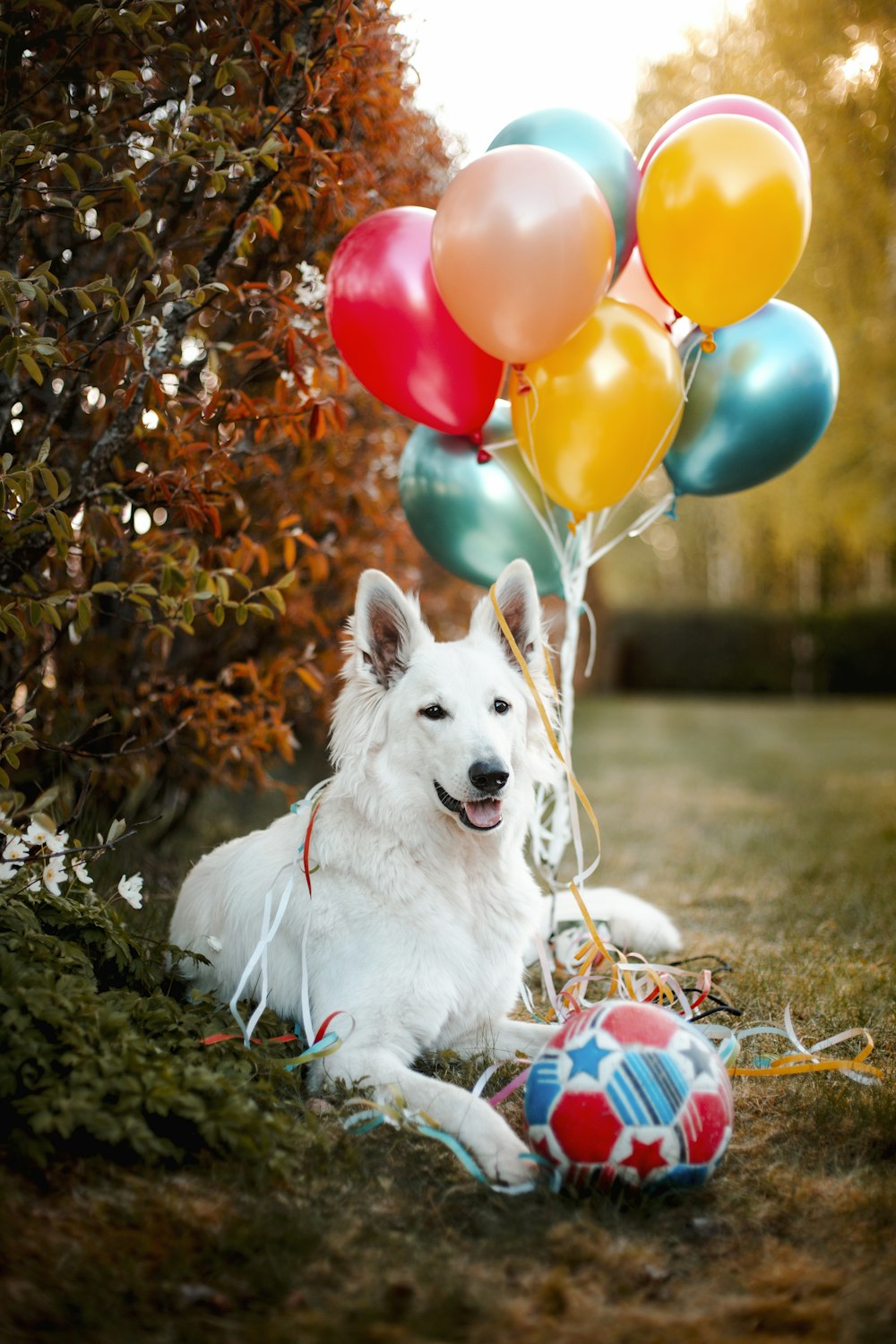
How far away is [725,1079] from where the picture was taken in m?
2.42

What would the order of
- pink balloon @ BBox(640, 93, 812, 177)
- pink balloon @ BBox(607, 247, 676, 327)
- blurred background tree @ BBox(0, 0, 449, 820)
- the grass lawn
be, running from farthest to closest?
pink balloon @ BBox(607, 247, 676, 327) < pink balloon @ BBox(640, 93, 812, 177) < blurred background tree @ BBox(0, 0, 449, 820) < the grass lawn

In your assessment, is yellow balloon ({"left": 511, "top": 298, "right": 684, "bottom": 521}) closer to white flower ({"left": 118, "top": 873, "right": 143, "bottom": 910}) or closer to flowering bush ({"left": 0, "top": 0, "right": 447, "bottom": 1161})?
flowering bush ({"left": 0, "top": 0, "right": 447, "bottom": 1161})

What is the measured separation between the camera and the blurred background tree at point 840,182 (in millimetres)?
12211

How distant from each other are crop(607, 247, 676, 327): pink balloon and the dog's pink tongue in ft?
7.39

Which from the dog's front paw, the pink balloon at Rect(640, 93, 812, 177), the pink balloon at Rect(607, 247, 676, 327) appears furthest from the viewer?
the pink balloon at Rect(607, 247, 676, 327)

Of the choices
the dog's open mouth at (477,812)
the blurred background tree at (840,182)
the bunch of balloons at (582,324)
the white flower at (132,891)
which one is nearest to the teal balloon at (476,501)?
the bunch of balloons at (582,324)

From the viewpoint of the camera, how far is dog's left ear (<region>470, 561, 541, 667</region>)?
3246 millimetres

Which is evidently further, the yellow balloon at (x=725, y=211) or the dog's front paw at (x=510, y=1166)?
the yellow balloon at (x=725, y=211)

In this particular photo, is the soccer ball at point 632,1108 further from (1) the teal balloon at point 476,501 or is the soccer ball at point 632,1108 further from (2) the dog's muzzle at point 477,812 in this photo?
(1) the teal balloon at point 476,501

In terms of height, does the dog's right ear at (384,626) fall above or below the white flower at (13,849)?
above

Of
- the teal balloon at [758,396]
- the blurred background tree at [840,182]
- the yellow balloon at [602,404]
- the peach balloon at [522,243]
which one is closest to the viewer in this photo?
the peach balloon at [522,243]

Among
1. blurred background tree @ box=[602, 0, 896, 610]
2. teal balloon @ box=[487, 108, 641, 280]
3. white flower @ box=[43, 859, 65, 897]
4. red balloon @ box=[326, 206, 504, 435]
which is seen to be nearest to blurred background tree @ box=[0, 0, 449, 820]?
red balloon @ box=[326, 206, 504, 435]

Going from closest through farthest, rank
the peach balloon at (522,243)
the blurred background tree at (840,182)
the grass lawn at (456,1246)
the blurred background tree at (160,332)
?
1. the grass lawn at (456,1246)
2. the blurred background tree at (160,332)
3. the peach balloon at (522,243)
4. the blurred background tree at (840,182)

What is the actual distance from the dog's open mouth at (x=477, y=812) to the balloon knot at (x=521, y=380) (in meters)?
1.49
